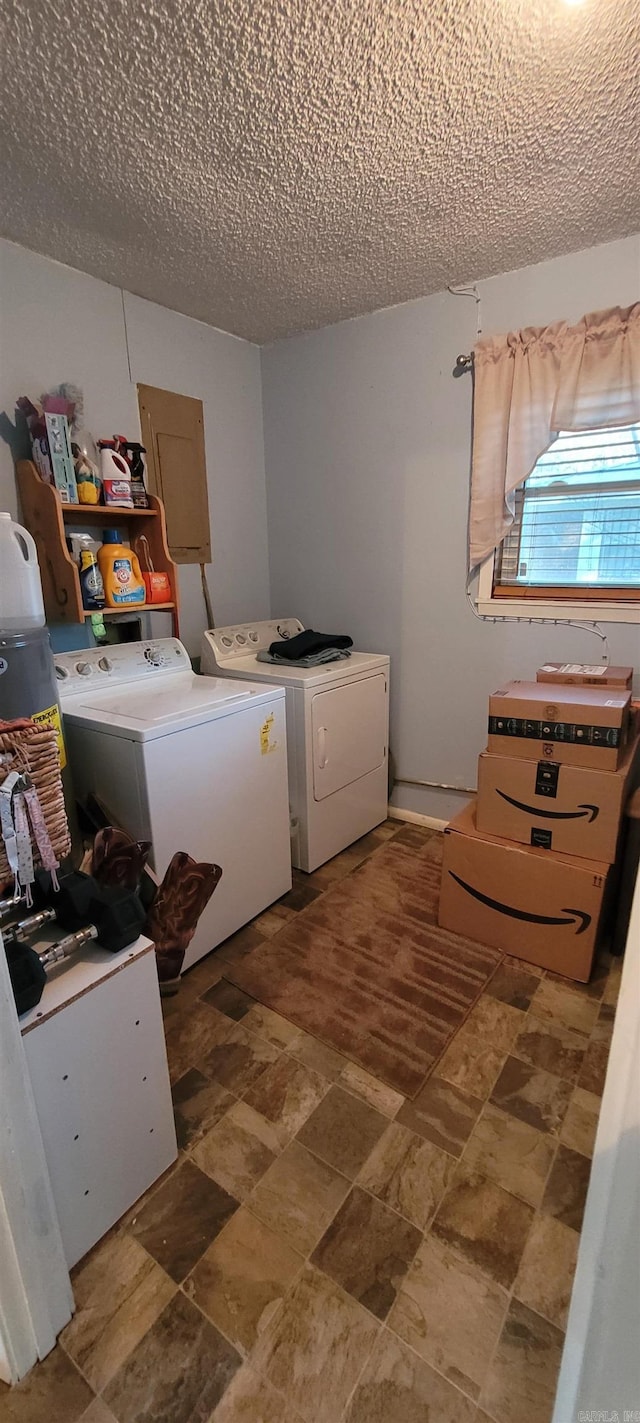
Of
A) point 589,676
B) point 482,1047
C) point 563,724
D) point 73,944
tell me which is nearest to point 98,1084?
point 73,944

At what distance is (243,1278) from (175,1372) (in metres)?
0.16

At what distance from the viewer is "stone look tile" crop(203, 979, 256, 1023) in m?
1.65

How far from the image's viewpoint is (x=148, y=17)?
1098 millimetres

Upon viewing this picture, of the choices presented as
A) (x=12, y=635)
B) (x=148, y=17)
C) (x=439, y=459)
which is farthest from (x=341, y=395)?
(x=12, y=635)

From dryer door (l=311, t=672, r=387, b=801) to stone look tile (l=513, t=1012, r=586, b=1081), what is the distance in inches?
42.5

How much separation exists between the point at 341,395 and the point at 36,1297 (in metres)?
2.99

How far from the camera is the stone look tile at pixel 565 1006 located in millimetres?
1596

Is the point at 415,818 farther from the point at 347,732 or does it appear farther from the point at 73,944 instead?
the point at 73,944

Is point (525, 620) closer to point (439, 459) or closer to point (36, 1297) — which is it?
point (439, 459)

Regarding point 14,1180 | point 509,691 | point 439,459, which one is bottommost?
point 14,1180

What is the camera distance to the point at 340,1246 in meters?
1.08

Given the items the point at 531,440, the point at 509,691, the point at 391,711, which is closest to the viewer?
the point at 509,691

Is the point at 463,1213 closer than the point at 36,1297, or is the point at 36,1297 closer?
the point at 36,1297

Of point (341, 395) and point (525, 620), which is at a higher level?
point (341, 395)
